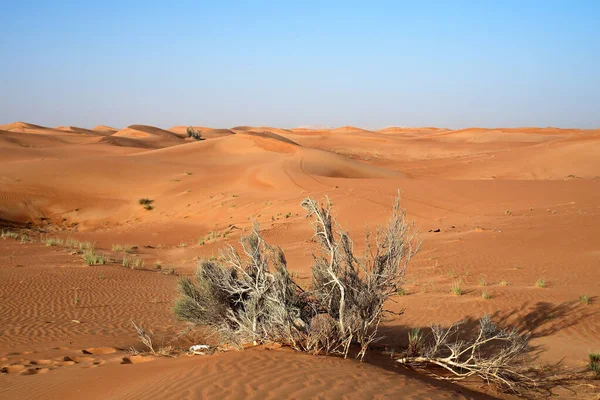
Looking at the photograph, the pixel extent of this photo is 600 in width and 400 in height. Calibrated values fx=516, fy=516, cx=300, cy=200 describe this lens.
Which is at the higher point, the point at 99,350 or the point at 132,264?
the point at 99,350

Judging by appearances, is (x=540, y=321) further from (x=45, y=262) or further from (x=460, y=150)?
(x=460, y=150)

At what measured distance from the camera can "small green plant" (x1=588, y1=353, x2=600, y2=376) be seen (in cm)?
654

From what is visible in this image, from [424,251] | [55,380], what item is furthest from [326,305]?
[424,251]

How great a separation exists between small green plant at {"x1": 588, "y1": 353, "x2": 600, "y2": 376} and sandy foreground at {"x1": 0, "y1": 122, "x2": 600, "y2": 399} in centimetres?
15

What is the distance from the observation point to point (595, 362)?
6.70 meters

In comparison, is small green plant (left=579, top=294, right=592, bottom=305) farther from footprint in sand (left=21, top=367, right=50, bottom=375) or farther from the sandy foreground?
footprint in sand (left=21, top=367, right=50, bottom=375)

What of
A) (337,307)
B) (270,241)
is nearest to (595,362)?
(337,307)

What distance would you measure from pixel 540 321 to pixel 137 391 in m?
6.70

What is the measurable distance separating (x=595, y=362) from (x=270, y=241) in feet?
44.1

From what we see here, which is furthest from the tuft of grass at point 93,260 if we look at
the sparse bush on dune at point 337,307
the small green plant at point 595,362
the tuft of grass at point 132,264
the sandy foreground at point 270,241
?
the small green plant at point 595,362

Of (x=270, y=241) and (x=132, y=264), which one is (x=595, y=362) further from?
(x=270, y=241)

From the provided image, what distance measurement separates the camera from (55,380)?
242 inches

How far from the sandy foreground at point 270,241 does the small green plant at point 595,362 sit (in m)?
0.15

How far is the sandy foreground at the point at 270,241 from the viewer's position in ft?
18.5
